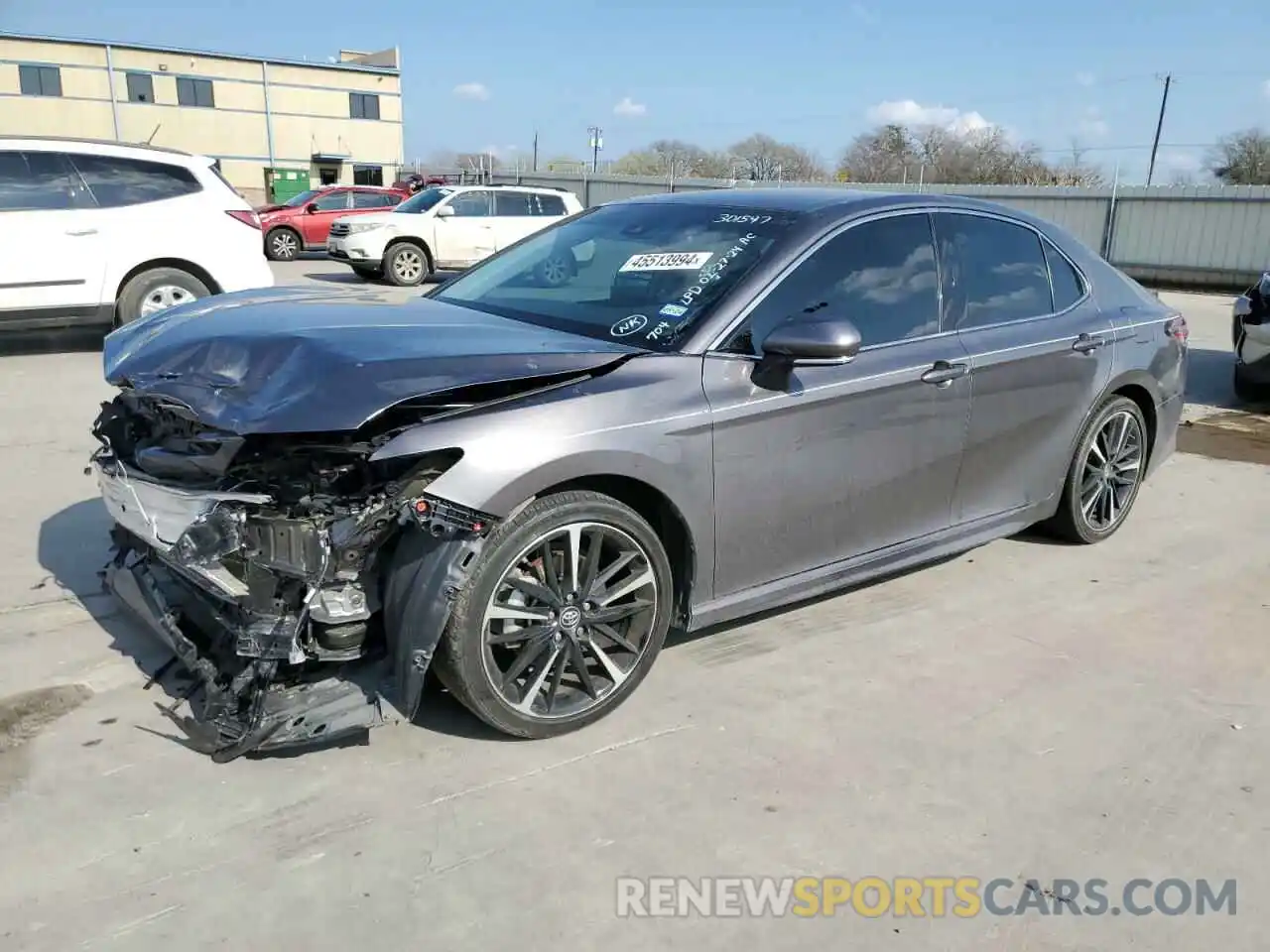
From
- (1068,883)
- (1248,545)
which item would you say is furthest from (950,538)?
(1248,545)

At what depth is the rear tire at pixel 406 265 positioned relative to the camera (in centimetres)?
1655

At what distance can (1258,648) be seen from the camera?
13.3 ft

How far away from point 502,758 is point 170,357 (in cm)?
169

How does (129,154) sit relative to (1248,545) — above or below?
above

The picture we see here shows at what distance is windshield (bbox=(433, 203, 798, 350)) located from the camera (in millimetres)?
3543

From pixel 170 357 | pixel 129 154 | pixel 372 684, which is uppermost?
pixel 129 154

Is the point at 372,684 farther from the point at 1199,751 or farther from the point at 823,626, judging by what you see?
the point at 1199,751

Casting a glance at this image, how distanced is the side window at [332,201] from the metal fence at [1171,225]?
5.94 metres

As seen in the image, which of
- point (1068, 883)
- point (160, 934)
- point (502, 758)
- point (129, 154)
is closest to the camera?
point (160, 934)

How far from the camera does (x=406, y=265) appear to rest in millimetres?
16797

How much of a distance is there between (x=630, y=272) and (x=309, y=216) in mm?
18793

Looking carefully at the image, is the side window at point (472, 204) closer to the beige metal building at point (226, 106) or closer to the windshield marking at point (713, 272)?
the windshield marking at point (713, 272)

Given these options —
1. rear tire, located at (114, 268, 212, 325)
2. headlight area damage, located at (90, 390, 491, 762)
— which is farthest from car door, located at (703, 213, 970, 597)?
rear tire, located at (114, 268, 212, 325)

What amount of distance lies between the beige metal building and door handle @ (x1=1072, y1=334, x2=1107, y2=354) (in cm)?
4535
